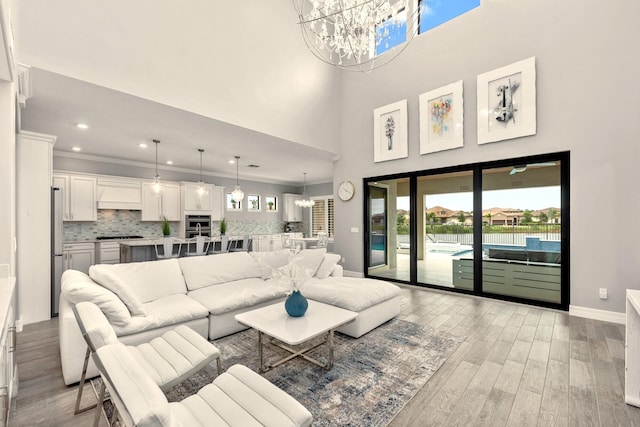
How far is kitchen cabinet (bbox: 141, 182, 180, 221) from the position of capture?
7043 millimetres

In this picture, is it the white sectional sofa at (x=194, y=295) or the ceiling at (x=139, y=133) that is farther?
the ceiling at (x=139, y=133)

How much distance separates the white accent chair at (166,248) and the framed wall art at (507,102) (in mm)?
5607

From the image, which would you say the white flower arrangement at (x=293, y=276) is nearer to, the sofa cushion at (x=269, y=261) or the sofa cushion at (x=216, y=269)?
the sofa cushion at (x=216, y=269)

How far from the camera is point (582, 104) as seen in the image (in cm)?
376

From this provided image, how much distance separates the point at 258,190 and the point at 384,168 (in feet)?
18.3


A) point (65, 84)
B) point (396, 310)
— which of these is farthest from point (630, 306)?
point (65, 84)

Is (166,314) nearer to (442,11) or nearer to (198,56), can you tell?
(198,56)

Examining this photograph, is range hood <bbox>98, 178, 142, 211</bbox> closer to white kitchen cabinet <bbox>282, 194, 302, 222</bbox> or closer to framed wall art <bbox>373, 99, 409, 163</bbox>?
white kitchen cabinet <bbox>282, 194, 302, 222</bbox>

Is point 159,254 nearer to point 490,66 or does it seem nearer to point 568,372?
point 568,372

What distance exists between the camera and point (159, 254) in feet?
17.8

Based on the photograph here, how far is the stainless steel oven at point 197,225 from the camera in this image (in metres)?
7.77

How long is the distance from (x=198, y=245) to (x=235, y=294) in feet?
9.00

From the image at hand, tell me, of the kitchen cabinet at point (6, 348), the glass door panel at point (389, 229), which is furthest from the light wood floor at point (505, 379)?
the glass door panel at point (389, 229)

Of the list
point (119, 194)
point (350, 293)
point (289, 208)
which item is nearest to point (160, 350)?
point (350, 293)
